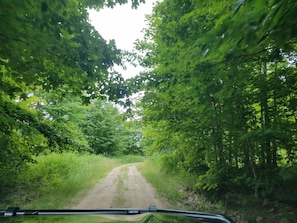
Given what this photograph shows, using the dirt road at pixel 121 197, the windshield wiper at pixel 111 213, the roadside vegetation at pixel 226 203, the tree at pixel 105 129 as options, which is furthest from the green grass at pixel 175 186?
the tree at pixel 105 129

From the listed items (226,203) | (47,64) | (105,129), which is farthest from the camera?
(105,129)

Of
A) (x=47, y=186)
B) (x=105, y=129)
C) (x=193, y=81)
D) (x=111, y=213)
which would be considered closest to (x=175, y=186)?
(x=47, y=186)

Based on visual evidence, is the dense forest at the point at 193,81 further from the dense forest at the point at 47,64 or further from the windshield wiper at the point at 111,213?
the windshield wiper at the point at 111,213

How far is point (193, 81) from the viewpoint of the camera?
5.98 m

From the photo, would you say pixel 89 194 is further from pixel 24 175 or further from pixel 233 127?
pixel 233 127

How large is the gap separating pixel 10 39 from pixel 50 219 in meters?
3.56

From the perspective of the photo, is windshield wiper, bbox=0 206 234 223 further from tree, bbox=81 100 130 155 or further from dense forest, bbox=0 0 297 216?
tree, bbox=81 100 130 155

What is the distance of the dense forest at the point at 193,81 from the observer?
415cm

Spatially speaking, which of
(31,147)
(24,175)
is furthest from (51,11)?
(24,175)

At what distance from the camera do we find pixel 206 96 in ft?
21.9

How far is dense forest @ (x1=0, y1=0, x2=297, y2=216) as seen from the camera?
4153 mm

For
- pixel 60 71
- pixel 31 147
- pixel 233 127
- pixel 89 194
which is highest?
pixel 60 71

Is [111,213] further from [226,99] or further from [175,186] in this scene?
[175,186]

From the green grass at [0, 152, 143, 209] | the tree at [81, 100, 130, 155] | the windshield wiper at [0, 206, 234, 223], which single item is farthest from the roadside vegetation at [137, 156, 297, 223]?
the tree at [81, 100, 130, 155]
